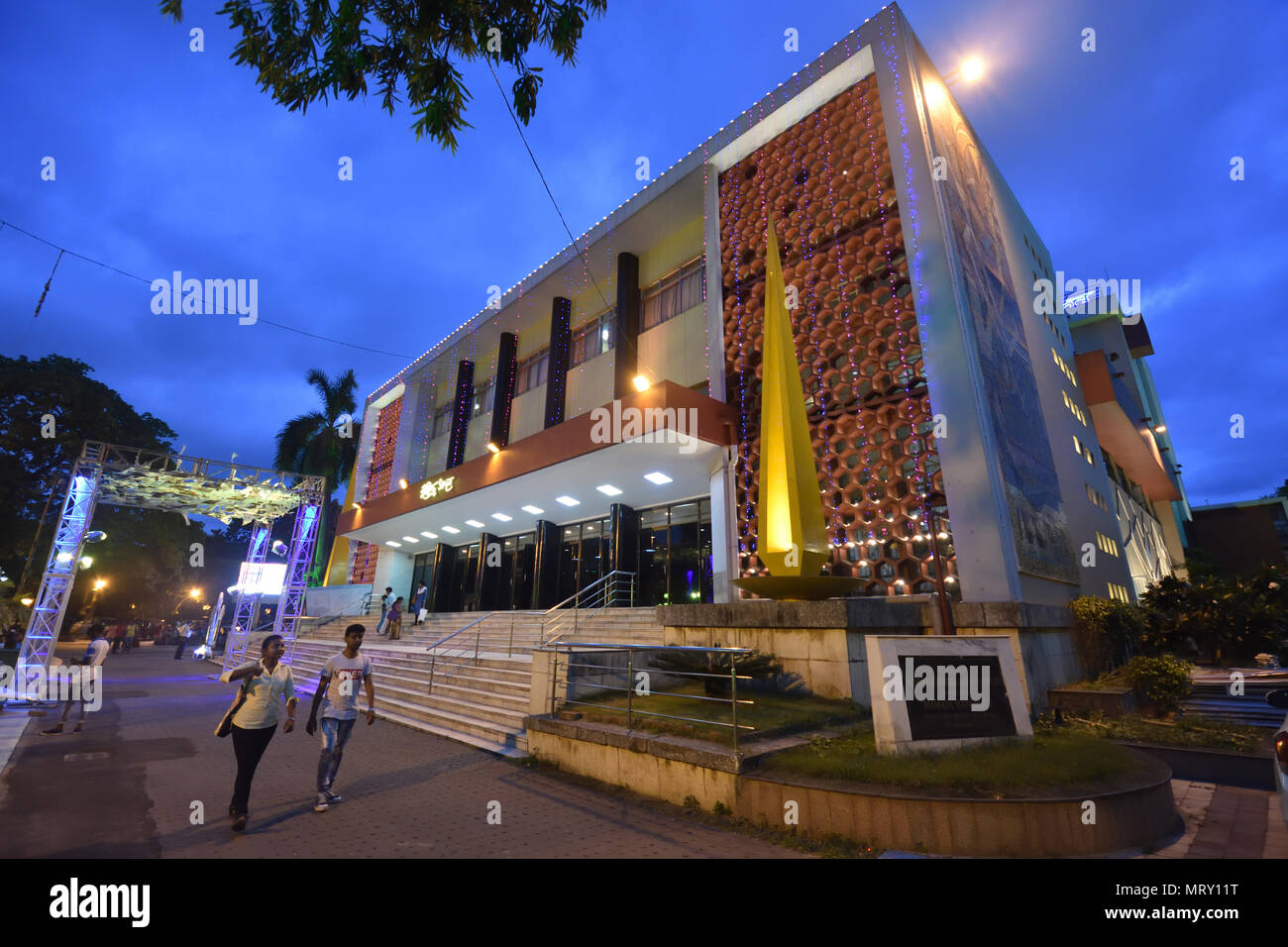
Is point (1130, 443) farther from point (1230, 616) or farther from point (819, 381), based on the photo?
point (819, 381)

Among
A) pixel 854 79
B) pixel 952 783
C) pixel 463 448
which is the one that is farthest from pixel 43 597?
pixel 854 79

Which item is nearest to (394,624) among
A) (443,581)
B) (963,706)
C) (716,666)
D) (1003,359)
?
(443,581)

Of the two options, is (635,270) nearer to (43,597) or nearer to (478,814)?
(478,814)

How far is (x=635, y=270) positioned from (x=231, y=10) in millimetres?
16152

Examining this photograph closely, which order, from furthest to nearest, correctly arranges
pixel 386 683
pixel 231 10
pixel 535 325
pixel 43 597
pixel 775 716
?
pixel 535 325
pixel 43 597
pixel 386 683
pixel 775 716
pixel 231 10

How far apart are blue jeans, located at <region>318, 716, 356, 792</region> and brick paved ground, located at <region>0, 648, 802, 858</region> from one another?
0.28 metres

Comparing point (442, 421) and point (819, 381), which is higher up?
point (442, 421)

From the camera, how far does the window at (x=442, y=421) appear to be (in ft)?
90.5

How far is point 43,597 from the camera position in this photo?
1488 cm

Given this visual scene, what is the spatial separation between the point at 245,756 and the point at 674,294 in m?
16.8

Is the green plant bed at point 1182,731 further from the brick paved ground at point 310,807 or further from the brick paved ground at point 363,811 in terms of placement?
the brick paved ground at point 310,807

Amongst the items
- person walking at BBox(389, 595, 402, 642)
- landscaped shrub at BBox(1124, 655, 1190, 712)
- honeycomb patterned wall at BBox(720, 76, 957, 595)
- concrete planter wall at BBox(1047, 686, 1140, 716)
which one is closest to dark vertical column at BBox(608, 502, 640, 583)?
honeycomb patterned wall at BBox(720, 76, 957, 595)

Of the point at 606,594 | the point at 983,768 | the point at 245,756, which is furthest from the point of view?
the point at 606,594

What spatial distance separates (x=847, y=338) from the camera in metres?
12.4
